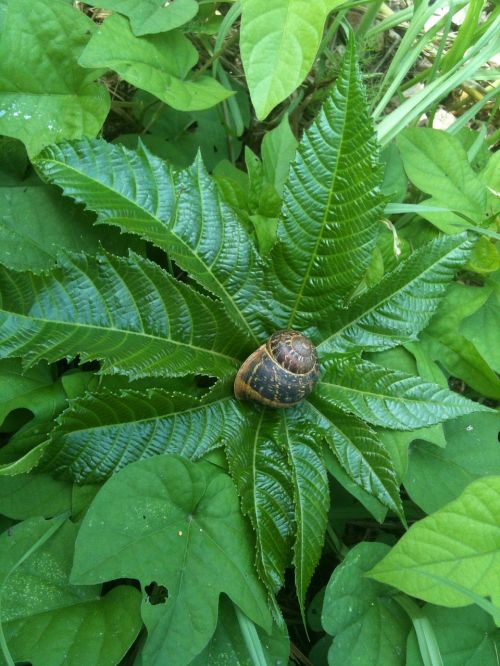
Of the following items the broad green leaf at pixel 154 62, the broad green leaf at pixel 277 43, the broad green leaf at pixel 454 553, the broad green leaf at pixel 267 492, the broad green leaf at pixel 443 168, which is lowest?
the broad green leaf at pixel 267 492

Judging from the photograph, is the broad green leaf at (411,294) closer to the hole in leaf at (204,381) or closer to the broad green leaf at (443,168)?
the broad green leaf at (443,168)

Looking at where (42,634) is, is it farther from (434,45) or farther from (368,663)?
(434,45)

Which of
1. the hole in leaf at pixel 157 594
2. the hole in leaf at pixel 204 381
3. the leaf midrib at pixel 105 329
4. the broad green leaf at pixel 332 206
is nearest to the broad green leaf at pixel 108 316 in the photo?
the leaf midrib at pixel 105 329

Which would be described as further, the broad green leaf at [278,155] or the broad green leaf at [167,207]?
the broad green leaf at [278,155]

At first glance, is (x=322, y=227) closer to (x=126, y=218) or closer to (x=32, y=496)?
(x=126, y=218)

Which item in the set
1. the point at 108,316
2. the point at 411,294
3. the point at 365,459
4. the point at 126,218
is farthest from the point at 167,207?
the point at 365,459

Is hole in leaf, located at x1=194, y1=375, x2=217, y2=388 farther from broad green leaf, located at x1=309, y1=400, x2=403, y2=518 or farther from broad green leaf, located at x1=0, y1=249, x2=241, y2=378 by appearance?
broad green leaf, located at x1=309, y1=400, x2=403, y2=518

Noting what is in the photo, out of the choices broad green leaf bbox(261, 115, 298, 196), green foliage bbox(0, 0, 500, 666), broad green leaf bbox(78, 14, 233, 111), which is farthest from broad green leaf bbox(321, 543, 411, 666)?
broad green leaf bbox(78, 14, 233, 111)
